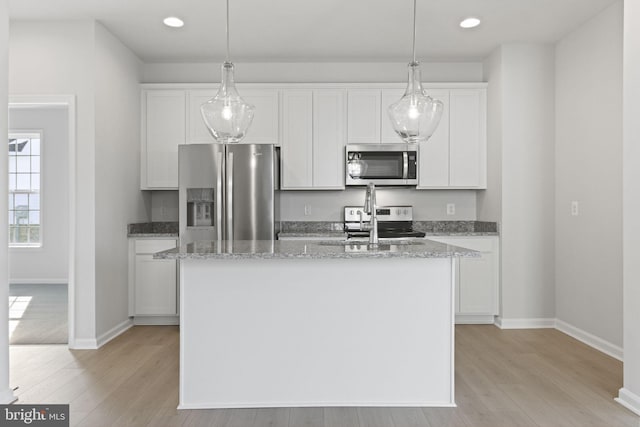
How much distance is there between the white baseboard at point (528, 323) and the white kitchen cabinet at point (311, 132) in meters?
2.11

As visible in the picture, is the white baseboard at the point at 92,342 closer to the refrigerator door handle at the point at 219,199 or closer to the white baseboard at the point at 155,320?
the white baseboard at the point at 155,320

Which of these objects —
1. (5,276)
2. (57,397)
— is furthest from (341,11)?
(57,397)

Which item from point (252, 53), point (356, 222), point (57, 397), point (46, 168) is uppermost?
point (252, 53)

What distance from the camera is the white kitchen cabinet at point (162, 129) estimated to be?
191 inches

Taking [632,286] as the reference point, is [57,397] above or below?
below

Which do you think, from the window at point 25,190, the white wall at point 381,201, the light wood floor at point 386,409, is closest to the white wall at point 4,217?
the light wood floor at point 386,409

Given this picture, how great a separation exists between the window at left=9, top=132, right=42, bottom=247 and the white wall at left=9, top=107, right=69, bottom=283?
110mm

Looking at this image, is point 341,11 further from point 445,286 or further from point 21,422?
point 21,422

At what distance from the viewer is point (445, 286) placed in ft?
8.82

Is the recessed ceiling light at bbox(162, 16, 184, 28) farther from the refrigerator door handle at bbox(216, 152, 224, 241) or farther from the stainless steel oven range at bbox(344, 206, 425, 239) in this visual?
the stainless steel oven range at bbox(344, 206, 425, 239)

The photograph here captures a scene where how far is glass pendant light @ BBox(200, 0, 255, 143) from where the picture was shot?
8.86ft

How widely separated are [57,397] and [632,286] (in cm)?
341

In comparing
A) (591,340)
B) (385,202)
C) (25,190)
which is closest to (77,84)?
(385,202)

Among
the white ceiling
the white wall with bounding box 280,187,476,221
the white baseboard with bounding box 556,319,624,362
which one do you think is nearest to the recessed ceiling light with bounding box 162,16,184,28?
the white ceiling
